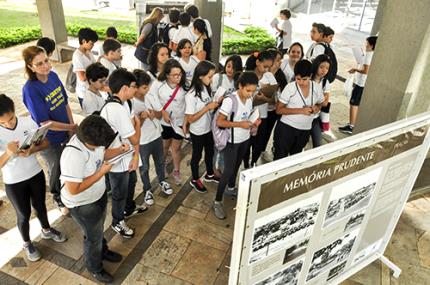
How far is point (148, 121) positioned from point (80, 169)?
4.35ft

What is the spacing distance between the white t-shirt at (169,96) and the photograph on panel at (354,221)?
7.24ft

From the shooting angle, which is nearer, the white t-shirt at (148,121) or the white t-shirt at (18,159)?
the white t-shirt at (18,159)

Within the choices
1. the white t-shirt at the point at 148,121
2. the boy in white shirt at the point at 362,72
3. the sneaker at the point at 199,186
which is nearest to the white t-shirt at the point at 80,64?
the white t-shirt at the point at 148,121

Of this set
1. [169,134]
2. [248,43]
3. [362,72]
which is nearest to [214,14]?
[248,43]

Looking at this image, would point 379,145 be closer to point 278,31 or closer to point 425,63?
point 425,63

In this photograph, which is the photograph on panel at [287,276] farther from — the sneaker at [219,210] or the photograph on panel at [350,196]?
the sneaker at [219,210]

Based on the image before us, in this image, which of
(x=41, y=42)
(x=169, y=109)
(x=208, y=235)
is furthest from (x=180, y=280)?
(x=41, y=42)

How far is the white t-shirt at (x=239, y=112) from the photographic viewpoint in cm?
358

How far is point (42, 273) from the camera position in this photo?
3.25 metres

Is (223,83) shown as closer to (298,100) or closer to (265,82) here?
(265,82)

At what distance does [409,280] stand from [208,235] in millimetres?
2085

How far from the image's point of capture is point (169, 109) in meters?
3.96

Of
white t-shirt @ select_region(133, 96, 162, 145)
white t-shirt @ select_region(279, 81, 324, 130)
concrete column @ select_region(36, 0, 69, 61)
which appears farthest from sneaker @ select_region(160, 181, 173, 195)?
concrete column @ select_region(36, 0, 69, 61)

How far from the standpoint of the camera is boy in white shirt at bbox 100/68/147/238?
9.88 ft
